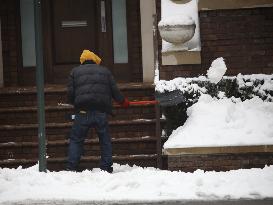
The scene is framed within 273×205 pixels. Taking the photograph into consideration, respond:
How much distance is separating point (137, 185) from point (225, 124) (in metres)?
1.76

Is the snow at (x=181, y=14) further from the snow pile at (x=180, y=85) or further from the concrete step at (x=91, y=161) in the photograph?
the concrete step at (x=91, y=161)

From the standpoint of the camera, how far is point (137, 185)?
18.5 ft

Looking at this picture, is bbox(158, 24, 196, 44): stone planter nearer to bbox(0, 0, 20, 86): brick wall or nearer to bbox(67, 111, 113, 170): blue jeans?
bbox(67, 111, 113, 170): blue jeans

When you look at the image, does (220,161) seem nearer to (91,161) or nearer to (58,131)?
(91,161)

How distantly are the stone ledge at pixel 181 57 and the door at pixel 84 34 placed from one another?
2.03 metres

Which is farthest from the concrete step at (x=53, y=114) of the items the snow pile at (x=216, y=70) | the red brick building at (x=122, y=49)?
the snow pile at (x=216, y=70)

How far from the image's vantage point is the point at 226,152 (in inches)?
254

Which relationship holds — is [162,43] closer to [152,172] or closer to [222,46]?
[222,46]

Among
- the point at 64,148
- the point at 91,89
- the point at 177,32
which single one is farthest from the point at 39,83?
the point at 177,32

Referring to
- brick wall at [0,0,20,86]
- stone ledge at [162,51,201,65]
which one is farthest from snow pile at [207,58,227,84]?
brick wall at [0,0,20,86]

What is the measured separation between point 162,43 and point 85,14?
2459 mm

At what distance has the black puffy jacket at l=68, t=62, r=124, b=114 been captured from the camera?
6629mm

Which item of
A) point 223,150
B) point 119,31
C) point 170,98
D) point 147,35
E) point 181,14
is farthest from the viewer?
point 119,31

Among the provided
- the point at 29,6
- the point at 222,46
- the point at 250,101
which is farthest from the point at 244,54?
the point at 29,6
